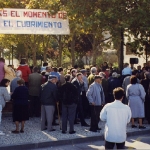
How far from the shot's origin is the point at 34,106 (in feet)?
46.8

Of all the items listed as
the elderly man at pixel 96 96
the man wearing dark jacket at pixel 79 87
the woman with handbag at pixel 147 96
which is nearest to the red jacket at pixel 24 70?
the man wearing dark jacket at pixel 79 87

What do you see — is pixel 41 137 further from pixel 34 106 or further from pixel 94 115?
pixel 34 106

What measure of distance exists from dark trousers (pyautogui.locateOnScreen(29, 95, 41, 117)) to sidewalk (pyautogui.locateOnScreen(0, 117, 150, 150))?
1.39 m

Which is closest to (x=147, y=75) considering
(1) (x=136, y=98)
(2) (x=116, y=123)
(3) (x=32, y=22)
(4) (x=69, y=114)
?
(1) (x=136, y=98)

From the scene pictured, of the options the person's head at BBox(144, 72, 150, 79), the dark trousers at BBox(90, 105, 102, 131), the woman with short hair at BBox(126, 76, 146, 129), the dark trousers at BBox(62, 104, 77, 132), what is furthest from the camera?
the person's head at BBox(144, 72, 150, 79)

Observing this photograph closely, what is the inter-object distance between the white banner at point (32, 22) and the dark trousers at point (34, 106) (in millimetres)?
4332

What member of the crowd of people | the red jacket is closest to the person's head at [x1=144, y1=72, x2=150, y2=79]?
the crowd of people

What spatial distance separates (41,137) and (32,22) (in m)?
7.84

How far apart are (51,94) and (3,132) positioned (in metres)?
1.88

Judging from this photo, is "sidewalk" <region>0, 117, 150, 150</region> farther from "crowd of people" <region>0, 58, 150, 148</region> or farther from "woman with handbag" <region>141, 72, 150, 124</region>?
"woman with handbag" <region>141, 72, 150, 124</region>

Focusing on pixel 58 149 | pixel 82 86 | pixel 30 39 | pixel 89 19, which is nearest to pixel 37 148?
pixel 58 149

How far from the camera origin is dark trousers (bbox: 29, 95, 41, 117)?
46.4ft

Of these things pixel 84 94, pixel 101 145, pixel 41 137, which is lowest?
pixel 101 145

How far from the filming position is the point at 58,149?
10195 mm
